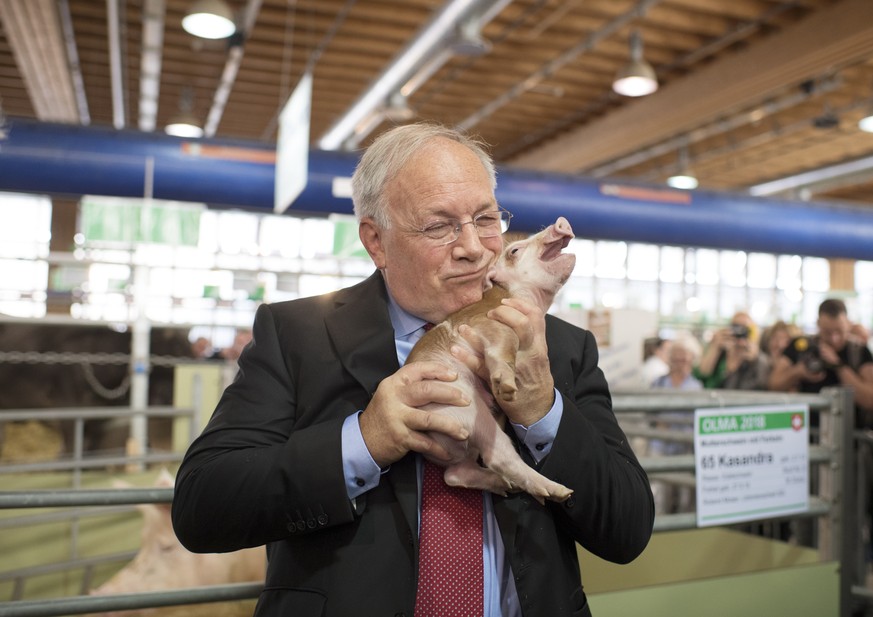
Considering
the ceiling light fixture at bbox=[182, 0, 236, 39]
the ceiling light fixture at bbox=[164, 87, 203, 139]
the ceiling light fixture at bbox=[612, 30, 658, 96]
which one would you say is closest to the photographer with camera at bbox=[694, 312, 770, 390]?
the ceiling light fixture at bbox=[612, 30, 658, 96]

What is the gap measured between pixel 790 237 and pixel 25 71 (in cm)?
950

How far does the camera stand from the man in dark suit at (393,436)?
1318mm

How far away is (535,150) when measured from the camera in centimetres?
1355

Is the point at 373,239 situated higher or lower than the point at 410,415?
higher

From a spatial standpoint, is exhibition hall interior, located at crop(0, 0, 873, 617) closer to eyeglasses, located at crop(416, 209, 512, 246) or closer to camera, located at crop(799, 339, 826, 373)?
camera, located at crop(799, 339, 826, 373)

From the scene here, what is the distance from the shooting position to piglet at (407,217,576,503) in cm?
130

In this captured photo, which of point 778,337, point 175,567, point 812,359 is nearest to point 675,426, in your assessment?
point 812,359

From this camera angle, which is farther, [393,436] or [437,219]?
A: [437,219]

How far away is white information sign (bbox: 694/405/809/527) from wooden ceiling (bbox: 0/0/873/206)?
5.20m

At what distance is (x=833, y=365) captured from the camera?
4.63 meters

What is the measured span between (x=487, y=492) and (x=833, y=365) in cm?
393

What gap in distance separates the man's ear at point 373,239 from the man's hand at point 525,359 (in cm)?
34

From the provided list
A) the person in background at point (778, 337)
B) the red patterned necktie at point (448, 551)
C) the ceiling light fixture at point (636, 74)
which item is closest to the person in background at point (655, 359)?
the person in background at point (778, 337)

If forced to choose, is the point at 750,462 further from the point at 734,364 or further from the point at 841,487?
the point at 734,364
